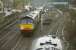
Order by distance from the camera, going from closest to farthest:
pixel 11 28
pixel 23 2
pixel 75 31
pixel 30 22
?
1. pixel 75 31
2. pixel 30 22
3. pixel 11 28
4. pixel 23 2

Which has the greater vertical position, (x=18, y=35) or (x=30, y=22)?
(x=30, y=22)

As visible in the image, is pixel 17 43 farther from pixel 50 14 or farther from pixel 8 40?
pixel 50 14

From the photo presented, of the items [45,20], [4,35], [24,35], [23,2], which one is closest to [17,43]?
[24,35]

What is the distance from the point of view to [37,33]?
86.9 feet

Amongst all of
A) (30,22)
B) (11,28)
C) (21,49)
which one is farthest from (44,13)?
(21,49)

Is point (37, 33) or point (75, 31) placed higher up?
point (75, 31)

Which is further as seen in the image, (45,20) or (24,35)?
(45,20)

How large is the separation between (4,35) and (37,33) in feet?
13.0

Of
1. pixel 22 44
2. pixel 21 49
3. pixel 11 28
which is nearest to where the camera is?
pixel 21 49

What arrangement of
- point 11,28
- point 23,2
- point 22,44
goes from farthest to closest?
point 23,2, point 11,28, point 22,44

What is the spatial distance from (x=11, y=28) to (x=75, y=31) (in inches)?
697

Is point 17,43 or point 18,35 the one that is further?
point 18,35

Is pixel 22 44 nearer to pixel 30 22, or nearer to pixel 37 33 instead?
pixel 30 22

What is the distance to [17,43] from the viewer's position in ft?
72.7
